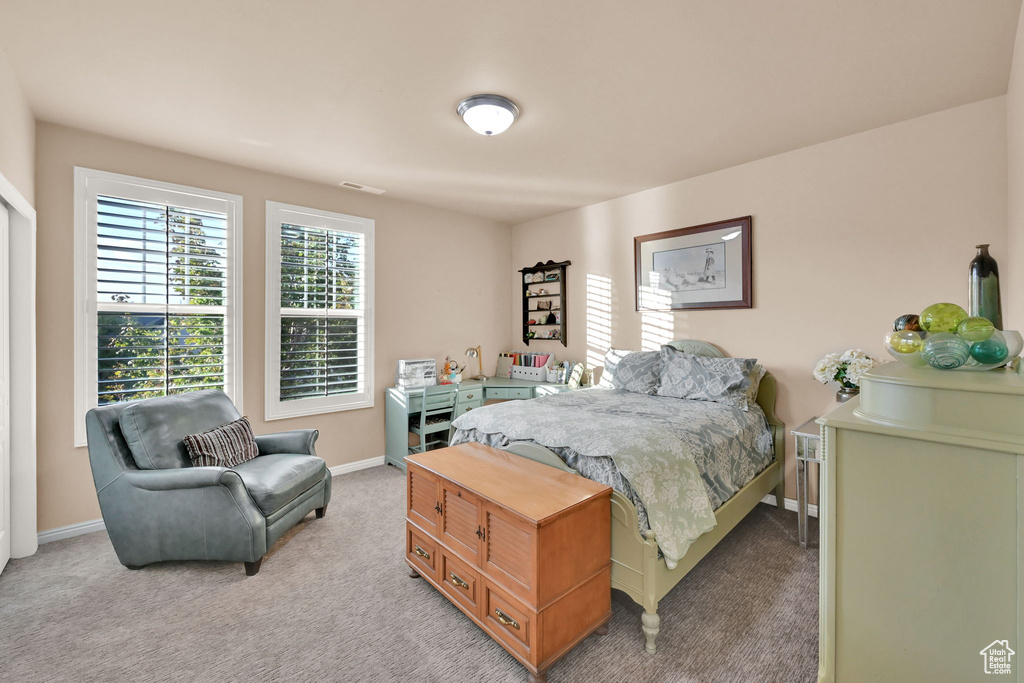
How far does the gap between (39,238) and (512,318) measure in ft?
13.0

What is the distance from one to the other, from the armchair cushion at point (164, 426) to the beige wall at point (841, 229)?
3418 mm

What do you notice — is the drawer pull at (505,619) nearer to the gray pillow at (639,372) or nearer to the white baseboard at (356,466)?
the gray pillow at (639,372)

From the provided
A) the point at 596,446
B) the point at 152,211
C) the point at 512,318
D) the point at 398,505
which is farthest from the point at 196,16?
the point at 512,318

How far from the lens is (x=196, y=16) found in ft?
5.89

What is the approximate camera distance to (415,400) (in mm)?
4164

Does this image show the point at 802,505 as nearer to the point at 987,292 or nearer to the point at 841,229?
the point at 987,292

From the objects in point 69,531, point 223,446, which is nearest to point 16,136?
point 223,446

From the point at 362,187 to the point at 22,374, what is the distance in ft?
8.44

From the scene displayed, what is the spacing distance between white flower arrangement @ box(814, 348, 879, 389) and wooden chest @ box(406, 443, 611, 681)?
1.87 metres

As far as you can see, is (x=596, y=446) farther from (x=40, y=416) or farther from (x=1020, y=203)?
(x=40, y=416)

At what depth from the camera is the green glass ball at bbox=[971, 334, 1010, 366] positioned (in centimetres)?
114

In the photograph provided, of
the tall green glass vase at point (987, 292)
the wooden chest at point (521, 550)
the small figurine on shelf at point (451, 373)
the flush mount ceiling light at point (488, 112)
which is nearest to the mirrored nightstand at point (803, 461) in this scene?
the tall green glass vase at point (987, 292)

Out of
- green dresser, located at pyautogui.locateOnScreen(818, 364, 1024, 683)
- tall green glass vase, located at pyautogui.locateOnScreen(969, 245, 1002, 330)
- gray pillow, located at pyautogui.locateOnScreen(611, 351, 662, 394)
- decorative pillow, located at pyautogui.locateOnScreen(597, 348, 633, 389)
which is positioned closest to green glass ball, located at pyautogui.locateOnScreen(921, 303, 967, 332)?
green dresser, located at pyautogui.locateOnScreen(818, 364, 1024, 683)

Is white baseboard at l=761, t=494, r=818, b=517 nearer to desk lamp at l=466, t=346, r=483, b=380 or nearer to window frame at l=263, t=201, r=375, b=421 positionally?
desk lamp at l=466, t=346, r=483, b=380
